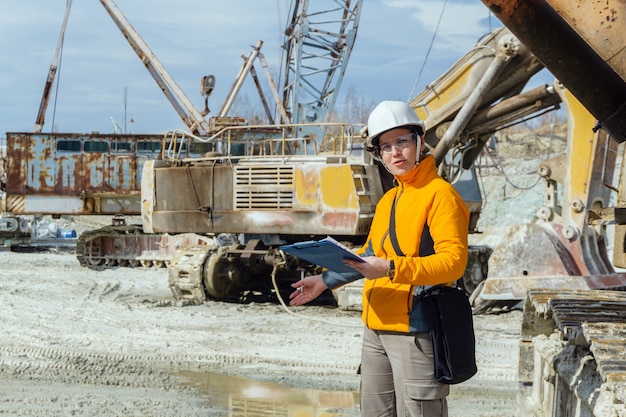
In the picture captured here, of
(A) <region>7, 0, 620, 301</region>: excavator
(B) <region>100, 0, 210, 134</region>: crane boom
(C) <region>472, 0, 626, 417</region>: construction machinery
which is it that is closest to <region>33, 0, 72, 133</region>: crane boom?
(B) <region>100, 0, 210, 134</region>: crane boom

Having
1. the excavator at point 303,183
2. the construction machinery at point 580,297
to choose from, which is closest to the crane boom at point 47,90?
the excavator at point 303,183

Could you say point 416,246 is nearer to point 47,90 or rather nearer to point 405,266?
point 405,266

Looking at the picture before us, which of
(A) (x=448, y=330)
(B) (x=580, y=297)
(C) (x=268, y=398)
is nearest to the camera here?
(A) (x=448, y=330)

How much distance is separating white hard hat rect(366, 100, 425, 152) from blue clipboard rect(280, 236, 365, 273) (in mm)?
523

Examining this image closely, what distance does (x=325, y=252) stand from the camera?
319cm

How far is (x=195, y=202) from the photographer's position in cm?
1269

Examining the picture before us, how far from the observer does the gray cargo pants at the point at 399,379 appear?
3320mm

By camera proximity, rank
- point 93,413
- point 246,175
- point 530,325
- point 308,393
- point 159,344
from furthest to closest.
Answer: point 246,175
point 159,344
point 308,393
point 93,413
point 530,325

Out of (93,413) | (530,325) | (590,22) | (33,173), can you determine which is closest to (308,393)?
Result: (93,413)

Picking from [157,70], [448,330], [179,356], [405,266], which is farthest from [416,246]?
[157,70]

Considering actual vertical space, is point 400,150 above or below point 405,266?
above

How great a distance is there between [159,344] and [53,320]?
2.08 metres

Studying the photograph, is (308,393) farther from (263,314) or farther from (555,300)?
(263,314)

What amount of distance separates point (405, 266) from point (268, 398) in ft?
12.4
